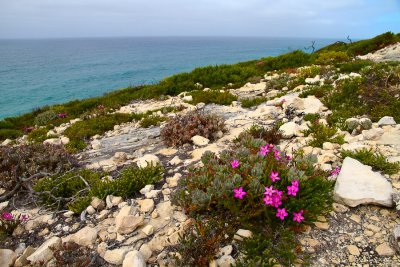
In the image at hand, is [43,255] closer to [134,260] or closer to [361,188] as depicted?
[134,260]

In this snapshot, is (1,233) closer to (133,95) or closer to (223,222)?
(223,222)

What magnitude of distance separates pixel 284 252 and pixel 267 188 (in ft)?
2.22

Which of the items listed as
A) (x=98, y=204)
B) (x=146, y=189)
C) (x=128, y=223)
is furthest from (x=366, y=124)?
(x=98, y=204)

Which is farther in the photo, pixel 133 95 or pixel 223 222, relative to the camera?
pixel 133 95

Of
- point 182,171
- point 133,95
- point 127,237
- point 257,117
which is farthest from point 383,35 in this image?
point 127,237

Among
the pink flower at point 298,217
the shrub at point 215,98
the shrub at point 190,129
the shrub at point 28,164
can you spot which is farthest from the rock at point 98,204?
the shrub at point 215,98

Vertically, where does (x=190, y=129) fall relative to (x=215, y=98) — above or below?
above

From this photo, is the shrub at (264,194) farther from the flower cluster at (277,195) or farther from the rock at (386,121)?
the rock at (386,121)

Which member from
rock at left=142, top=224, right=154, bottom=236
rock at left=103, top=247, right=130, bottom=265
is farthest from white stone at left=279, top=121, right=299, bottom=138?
rock at left=103, top=247, right=130, bottom=265

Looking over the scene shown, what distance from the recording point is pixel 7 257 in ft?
12.6

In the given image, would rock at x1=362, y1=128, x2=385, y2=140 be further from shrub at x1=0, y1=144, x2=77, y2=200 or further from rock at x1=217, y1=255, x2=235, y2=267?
shrub at x1=0, y1=144, x2=77, y2=200

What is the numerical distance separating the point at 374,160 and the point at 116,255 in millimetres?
3924

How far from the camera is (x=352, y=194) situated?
3.90m

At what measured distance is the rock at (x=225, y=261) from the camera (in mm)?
3258
